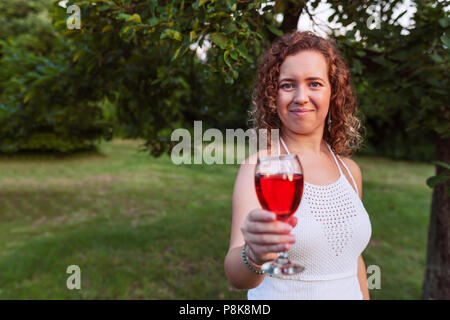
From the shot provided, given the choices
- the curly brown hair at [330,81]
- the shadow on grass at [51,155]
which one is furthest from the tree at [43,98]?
the shadow on grass at [51,155]

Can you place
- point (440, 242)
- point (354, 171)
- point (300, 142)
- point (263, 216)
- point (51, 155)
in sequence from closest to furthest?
point (263, 216), point (300, 142), point (354, 171), point (440, 242), point (51, 155)

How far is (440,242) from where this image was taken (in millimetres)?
3949

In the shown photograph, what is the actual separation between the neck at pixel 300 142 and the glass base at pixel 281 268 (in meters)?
0.71

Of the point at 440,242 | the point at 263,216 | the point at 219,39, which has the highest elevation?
the point at 219,39

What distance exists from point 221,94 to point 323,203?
3636mm

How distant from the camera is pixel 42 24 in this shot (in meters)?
16.0

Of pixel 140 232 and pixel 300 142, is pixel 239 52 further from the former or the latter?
pixel 140 232

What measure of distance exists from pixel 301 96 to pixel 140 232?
20.4 feet

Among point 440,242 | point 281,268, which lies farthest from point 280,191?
point 440,242

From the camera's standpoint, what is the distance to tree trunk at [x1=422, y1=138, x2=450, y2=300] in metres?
3.88

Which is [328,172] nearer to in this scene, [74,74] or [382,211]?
[74,74]

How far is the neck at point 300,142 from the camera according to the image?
1.79m

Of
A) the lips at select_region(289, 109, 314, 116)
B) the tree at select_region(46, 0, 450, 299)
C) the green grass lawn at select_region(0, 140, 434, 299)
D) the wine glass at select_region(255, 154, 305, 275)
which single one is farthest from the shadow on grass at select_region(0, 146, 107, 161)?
the wine glass at select_region(255, 154, 305, 275)

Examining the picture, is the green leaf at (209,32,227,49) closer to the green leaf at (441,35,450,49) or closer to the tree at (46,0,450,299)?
the tree at (46,0,450,299)
